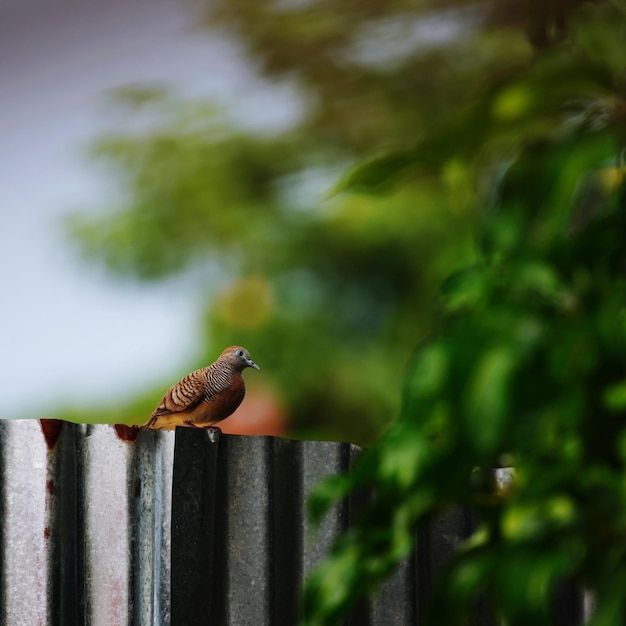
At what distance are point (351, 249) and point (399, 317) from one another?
423 mm

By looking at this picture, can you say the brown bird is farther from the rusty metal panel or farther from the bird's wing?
the rusty metal panel

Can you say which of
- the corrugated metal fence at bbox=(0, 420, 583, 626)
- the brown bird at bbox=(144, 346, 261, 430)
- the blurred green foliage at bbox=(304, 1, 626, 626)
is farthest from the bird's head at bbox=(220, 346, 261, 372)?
the blurred green foliage at bbox=(304, 1, 626, 626)

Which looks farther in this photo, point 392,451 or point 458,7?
point 458,7

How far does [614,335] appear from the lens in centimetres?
65

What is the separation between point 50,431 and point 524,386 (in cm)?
92

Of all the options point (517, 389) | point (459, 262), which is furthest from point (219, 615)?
point (517, 389)

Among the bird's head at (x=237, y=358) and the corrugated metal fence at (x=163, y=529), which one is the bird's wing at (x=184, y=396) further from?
the corrugated metal fence at (x=163, y=529)

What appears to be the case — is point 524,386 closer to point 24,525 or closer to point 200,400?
point 24,525

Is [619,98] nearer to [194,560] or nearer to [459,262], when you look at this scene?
[459,262]

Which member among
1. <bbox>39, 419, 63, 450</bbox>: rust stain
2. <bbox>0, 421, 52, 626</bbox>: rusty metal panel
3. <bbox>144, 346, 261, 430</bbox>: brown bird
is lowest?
<bbox>0, 421, 52, 626</bbox>: rusty metal panel

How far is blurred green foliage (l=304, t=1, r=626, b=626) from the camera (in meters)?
0.62

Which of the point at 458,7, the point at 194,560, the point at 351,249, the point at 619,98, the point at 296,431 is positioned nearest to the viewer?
the point at 619,98

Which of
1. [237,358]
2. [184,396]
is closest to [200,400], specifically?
[184,396]

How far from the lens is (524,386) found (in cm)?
63
